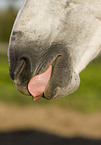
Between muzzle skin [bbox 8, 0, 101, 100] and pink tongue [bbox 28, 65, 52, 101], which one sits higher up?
muzzle skin [bbox 8, 0, 101, 100]

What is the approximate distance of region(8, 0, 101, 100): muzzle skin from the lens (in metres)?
1.49

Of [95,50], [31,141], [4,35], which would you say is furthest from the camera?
[4,35]

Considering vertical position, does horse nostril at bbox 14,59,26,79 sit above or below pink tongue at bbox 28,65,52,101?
above

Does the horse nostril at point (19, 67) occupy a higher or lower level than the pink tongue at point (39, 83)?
higher

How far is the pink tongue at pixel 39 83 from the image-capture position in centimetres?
150

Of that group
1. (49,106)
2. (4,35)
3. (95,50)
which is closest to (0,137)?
(49,106)

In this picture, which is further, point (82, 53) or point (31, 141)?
point (31, 141)

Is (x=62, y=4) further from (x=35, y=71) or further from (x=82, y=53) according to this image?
(x=35, y=71)

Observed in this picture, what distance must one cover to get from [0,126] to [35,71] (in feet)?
8.84

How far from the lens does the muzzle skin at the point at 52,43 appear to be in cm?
149

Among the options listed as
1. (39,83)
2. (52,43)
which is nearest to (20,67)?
(39,83)

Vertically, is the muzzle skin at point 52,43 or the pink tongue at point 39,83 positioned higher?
the muzzle skin at point 52,43

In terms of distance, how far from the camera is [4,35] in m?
18.6

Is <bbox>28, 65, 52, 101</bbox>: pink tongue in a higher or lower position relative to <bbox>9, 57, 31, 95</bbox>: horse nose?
lower
